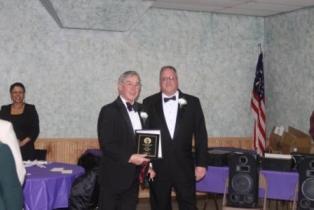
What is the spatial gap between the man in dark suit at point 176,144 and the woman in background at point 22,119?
7.18 feet

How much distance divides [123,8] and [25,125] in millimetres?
1956

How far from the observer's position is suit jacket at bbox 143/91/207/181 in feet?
14.9

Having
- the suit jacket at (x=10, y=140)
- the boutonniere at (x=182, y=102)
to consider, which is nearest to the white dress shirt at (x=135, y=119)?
the boutonniere at (x=182, y=102)

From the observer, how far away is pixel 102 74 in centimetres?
754

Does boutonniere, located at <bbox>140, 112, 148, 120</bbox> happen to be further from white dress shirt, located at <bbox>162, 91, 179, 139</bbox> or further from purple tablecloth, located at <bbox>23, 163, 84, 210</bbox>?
purple tablecloth, located at <bbox>23, 163, 84, 210</bbox>

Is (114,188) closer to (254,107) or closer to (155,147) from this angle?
(155,147)

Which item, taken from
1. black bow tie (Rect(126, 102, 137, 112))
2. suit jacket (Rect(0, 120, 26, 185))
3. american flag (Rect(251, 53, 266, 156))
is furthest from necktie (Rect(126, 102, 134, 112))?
american flag (Rect(251, 53, 266, 156))

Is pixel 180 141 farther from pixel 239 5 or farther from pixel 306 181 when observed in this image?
pixel 239 5

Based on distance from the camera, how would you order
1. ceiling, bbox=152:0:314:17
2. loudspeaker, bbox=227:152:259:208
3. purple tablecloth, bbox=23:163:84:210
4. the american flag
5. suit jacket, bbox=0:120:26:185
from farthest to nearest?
the american flag < ceiling, bbox=152:0:314:17 < loudspeaker, bbox=227:152:259:208 < purple tablecloth, bbox=23:163:84:210 < suit jacket, bbox=0:120:26:185

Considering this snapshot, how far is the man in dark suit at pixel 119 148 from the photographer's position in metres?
4.05

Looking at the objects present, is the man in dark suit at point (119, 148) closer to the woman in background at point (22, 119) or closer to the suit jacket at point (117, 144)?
the suit jacket at point (117, 144)

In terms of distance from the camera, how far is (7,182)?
244 centimetres

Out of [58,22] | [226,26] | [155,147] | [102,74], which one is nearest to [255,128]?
[226,26]

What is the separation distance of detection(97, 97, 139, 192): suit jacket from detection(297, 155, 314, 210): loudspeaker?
189cm
